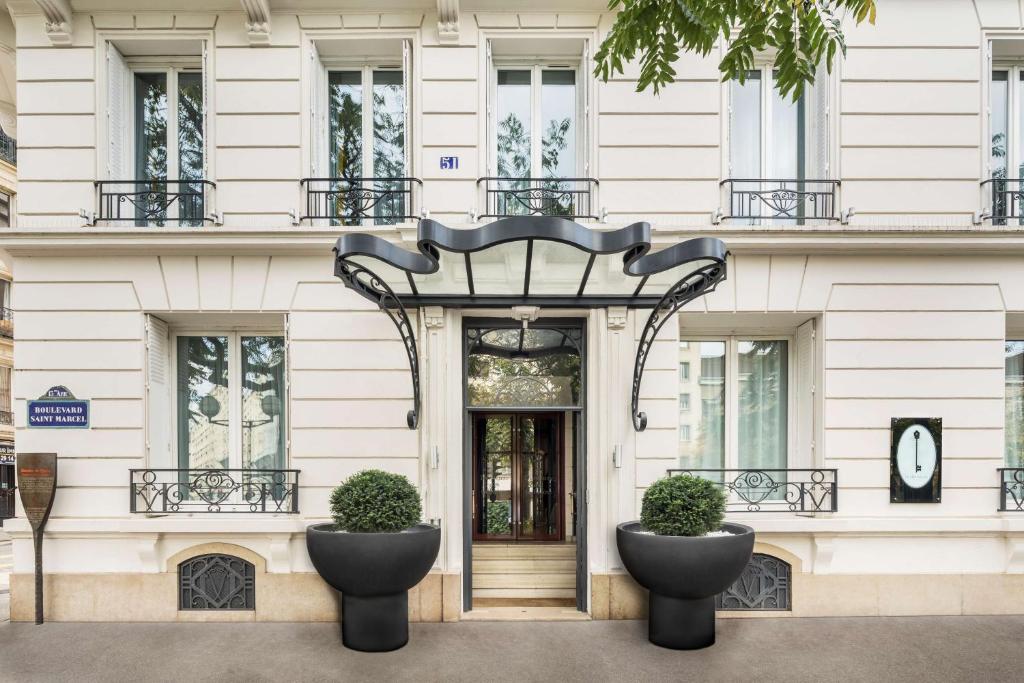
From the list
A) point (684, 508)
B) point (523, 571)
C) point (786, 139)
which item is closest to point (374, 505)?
point (684, 508)

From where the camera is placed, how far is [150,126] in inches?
290

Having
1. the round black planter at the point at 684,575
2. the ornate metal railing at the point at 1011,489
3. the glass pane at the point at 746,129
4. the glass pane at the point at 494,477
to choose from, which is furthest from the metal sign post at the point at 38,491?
the ornate metal railing at the point at 1011,489

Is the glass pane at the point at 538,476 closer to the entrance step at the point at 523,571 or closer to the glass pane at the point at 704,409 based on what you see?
the entrance step at the point at 523,571

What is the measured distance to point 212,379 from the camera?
7301mm

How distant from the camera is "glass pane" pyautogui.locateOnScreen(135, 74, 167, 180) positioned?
730 cm

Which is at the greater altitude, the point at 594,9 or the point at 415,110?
the point at 594,9

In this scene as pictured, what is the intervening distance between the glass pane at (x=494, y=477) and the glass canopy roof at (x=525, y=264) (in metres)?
5.12

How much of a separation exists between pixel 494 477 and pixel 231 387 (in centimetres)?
530

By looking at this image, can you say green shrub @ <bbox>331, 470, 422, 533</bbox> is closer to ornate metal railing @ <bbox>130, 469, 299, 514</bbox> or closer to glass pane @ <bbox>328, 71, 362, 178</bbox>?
ornate metal railing @ <bbox>130, 469, 299, 514</bbox>

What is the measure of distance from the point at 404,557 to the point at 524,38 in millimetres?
5833

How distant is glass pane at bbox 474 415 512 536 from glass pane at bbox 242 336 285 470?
4.43 m

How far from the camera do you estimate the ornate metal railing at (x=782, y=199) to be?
22.7ft

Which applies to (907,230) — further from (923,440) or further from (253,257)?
(253,257)

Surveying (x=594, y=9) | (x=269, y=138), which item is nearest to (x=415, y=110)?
(x=269, y=138)
